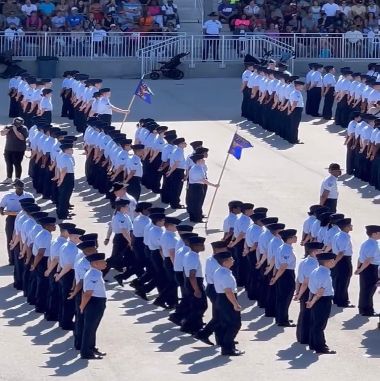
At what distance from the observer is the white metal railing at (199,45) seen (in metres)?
40.3

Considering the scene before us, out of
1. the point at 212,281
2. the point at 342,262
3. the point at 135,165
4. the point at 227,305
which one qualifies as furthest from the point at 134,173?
the point at 227,305

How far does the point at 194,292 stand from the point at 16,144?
8.28 meters

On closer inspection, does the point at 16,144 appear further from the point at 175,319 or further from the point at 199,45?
the point at 199,45

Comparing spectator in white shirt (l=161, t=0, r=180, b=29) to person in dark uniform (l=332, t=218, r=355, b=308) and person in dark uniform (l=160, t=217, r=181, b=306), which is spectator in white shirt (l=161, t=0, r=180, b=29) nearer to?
person in dark uniform (l=332, t=218, r=355, b=308)

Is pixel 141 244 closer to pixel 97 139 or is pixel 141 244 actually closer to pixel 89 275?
pixel 89 275

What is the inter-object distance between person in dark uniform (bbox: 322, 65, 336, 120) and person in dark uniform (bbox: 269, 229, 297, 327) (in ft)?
45.3

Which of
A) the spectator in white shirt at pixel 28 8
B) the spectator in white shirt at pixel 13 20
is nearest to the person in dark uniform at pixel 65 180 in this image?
the spectator in white shirt at pixel 13 20

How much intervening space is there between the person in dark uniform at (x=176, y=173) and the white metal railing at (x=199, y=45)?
44.4 ft

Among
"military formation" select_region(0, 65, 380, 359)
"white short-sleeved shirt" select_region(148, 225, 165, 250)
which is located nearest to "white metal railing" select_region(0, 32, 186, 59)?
"military formation" select_region(0, 65, 380, 359)

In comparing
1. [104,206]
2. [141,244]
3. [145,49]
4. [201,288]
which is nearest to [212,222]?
[104,206]

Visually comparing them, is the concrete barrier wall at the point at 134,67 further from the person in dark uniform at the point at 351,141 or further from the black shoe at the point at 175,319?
the black shoe at the point at 175,319

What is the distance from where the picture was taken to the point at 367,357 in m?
19.7

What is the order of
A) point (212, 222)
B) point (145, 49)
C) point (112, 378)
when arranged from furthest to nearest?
point (145, 49)
point (212, 222)
point (112, 378)

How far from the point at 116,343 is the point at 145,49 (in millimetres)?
21042
